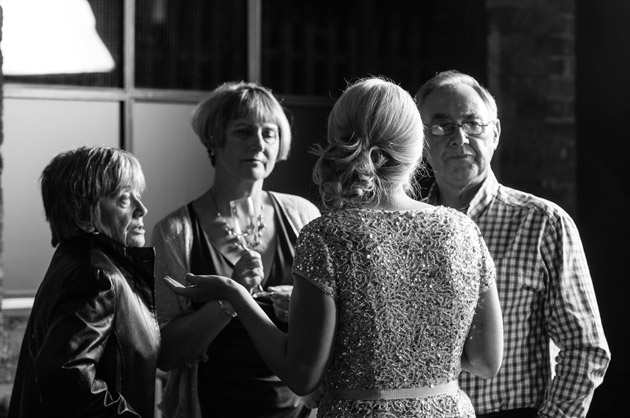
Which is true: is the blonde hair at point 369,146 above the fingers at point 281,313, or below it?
above

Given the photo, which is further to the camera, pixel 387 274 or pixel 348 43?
pixel 348 43

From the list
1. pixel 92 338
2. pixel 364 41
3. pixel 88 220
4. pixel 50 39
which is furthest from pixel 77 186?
pixel 364 41

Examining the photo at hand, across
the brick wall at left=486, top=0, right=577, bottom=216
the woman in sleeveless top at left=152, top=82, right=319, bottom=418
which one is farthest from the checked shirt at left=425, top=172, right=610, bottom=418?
the brick wall at left=486, top=0, right=577, bottom=216

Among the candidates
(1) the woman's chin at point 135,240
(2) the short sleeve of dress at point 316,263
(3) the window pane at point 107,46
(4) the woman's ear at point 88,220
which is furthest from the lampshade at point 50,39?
(2) the short sleeve of dress at point 316,263

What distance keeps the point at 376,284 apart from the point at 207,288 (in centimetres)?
52

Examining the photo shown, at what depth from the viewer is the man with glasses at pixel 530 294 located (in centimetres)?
296

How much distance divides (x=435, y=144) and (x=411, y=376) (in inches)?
39.8

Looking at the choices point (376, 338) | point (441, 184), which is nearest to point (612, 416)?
point (441, 184)

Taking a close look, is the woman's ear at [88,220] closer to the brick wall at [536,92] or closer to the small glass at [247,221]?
the small glass at [247,221]

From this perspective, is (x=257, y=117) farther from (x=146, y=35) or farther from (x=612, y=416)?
(x=612, y=416)

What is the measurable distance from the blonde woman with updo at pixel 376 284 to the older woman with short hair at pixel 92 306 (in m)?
0.40

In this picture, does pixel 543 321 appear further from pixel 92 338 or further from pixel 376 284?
pixel 92 338

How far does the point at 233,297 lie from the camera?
264cm

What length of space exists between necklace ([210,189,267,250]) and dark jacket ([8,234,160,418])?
59 centimetres
